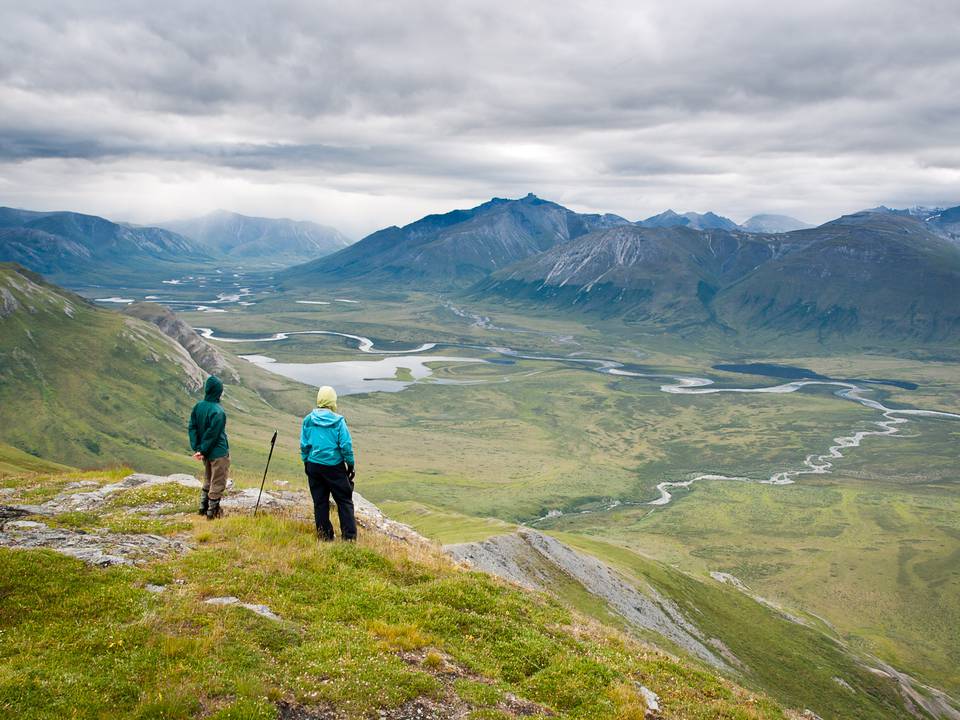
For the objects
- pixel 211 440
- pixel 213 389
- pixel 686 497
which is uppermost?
pixel 213 389

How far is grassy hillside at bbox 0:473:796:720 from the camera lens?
39.6ft

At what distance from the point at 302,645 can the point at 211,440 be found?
10.0 meters

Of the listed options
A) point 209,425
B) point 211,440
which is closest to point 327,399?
point 209,425

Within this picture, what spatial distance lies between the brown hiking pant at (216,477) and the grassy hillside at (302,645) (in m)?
1.78

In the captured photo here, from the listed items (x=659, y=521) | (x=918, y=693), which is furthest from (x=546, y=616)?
(x=659, y=521)

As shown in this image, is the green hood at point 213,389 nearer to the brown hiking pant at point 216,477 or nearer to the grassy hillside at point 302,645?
the brown hiking pant at point 216,477

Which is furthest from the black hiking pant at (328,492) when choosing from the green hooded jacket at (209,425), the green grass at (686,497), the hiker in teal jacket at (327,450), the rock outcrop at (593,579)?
the green grass at (686,497)

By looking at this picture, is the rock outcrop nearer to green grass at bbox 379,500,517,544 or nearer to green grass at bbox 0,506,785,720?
green grass at bbox 379,500,517,544

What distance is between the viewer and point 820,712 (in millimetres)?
49500

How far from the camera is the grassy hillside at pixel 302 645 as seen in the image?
475 inches

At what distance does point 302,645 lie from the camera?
1475 centimetres

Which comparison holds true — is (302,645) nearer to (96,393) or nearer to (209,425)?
(209,425)

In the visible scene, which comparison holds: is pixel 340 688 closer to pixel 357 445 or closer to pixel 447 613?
pixel 447 613

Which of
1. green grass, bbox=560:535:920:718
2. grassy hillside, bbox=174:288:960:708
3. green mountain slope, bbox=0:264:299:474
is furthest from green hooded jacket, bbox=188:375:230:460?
green mountain slope, bbox=0:264:299:474
